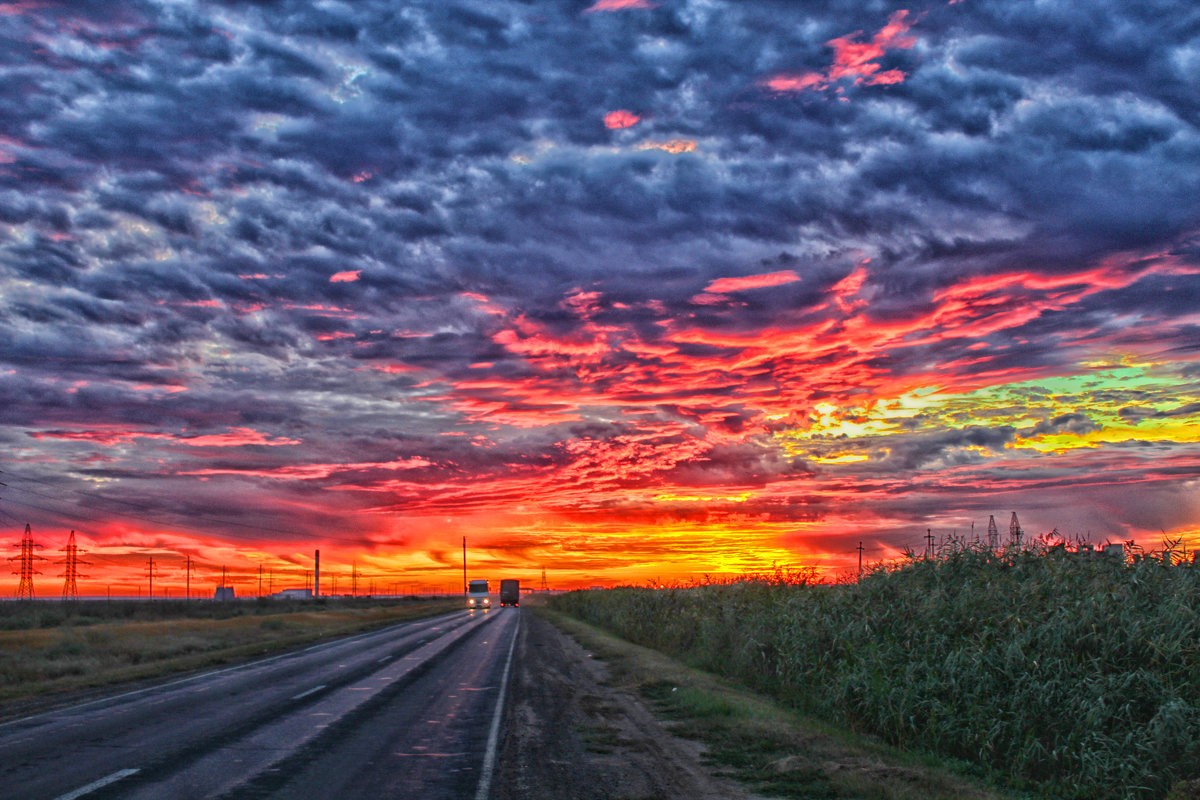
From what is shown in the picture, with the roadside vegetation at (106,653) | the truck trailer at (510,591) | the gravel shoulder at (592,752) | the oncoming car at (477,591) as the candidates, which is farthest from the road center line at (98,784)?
the oncoming car at (477,591)

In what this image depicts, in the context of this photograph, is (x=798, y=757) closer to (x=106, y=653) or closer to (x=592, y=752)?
(x=592, y=752)

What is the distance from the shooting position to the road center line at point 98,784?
897 cm

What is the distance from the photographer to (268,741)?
12586mm

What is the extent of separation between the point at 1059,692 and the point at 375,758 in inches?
367

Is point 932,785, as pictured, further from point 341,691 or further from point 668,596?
point 668,596

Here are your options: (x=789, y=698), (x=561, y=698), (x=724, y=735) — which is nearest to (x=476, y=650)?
(x=561, y=698)

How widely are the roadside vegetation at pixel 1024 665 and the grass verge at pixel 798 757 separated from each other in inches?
25.5

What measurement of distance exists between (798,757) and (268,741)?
8.02 meters

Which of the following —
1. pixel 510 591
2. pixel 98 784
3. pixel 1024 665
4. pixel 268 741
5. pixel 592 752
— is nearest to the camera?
pixel 98 784

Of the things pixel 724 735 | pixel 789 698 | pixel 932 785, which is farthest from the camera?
pixel 789 698

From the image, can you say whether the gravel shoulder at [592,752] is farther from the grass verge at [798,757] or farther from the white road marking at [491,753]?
the grass verge at [798,757]

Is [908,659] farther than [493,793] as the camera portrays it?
Yes

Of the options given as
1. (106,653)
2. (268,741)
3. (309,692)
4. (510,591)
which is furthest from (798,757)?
(510,591)

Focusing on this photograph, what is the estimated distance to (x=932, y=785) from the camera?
10.1 m
